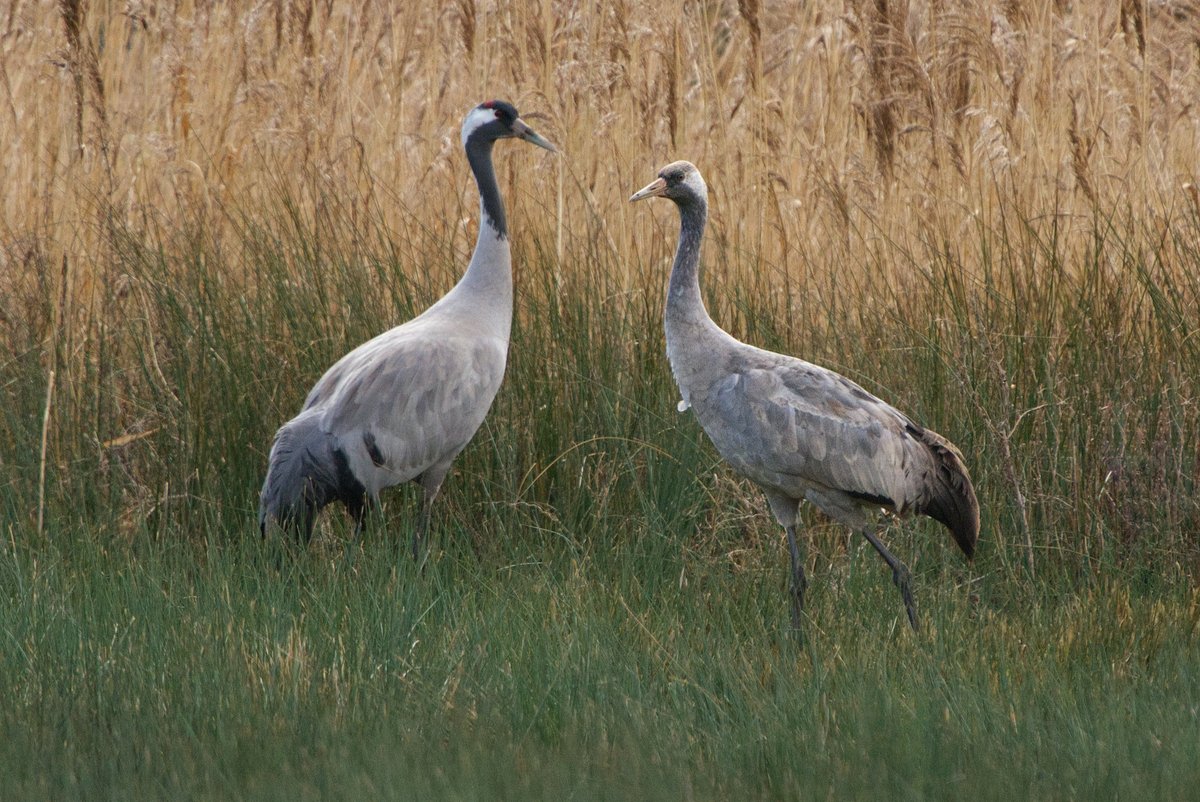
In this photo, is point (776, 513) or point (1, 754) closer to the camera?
point (1, 754)

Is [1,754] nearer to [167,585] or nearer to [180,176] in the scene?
[167,585]

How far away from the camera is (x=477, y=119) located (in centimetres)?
629

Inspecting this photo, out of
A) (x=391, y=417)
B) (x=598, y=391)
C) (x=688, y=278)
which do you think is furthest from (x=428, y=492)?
(x=688, y=278)

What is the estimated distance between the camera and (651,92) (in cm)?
693

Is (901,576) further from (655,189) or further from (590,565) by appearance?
(655,189)

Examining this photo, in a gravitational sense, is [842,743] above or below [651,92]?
below

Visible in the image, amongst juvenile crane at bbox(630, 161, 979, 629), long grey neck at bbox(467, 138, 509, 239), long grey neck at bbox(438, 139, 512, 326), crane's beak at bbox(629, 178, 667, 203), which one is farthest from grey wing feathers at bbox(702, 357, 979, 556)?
long grey neck at bbox(467, 138, 509, 239)

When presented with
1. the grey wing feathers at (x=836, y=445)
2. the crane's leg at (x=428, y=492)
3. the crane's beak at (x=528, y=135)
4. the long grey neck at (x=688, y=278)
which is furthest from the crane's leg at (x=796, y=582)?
the crane's beak at (x=528, y=135)

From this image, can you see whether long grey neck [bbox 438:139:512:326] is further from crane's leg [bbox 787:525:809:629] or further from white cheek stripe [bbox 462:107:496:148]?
crane's leg [bbox 787:525:809:629]

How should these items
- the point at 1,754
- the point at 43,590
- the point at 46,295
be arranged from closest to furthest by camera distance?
the point at 1,754 → the point at 43,590 → the point at 46,295

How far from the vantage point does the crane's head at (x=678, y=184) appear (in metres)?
5.41

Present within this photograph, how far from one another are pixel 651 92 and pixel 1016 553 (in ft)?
8.93

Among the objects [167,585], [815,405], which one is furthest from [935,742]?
[167,585]

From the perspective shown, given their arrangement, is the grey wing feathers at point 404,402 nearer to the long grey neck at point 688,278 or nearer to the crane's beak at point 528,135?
the long grey neck at point 688,278
